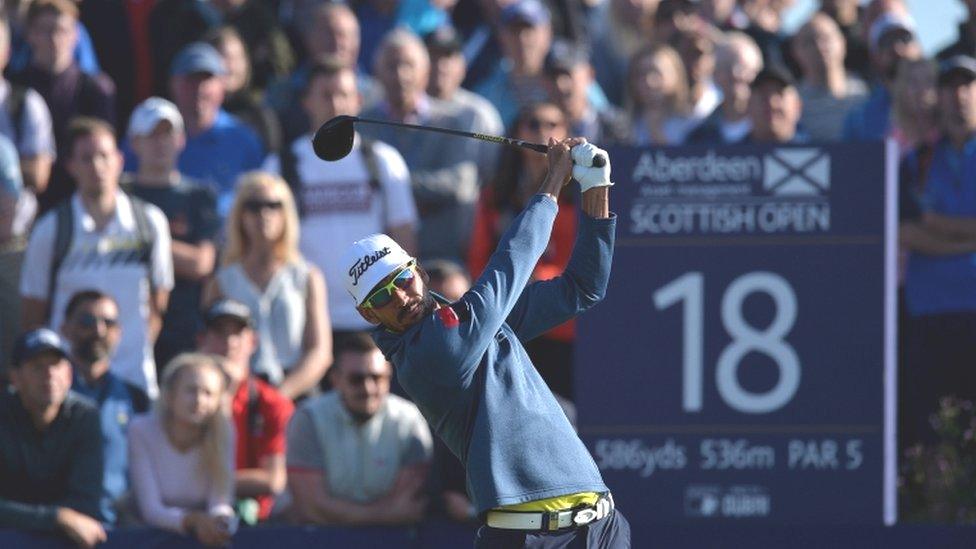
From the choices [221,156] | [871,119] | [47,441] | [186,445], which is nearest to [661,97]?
[871,119]

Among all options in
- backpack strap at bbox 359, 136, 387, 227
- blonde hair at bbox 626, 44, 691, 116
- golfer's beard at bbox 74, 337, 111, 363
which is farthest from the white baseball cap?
blonde hair at bbox 626, 44, 691, 116

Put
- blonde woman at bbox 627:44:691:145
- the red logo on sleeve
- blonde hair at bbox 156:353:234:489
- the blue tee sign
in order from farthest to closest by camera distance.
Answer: blonde woman at bbox 627:44:691:145, blonde hair at bbox 156:353:234:489, the blue tee sign, the red logo on sleeve

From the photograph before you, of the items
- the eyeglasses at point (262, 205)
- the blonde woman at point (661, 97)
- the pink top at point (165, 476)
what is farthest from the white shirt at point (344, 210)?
the blonde woman at point (661, 97)

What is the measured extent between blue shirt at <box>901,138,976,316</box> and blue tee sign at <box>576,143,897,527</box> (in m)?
1.87

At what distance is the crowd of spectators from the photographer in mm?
10117

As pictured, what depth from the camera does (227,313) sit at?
34.6ft

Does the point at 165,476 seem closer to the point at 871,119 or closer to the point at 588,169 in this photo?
the point at 588,169

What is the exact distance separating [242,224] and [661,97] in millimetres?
3153

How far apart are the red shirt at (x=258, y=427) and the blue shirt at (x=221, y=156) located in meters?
2.10

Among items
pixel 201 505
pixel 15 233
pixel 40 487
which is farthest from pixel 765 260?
pixel 15 233

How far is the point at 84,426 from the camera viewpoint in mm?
9961

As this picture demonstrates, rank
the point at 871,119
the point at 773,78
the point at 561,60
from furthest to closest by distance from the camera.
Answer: the point at 561,60 → the point at 871,119 → the point at 773,78

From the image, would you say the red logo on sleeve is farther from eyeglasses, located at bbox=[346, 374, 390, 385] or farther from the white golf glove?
eyeglasses, located at bbox=[346, 374, 390, 385]

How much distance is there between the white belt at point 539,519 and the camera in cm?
682
